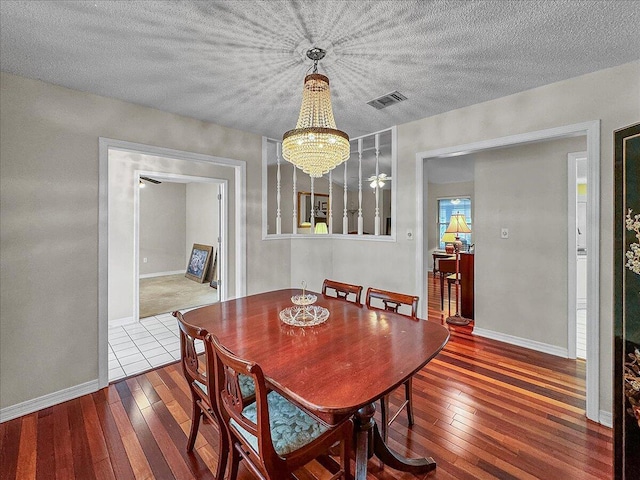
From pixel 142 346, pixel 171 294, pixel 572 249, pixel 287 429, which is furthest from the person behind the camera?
pixel 171 294

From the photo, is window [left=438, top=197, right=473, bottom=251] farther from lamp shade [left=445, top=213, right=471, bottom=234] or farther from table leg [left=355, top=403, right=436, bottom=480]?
table leg [left=355, top=403, right=436, bottom=480]

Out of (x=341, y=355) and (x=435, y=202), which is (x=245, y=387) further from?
(x=435, y=202)

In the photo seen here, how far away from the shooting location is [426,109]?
9.20ft

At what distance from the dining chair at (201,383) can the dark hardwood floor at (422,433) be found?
22cm

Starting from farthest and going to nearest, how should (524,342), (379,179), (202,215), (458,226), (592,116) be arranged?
(202,215) → (458,226) → (379,179) → (524,342) → (592,116)

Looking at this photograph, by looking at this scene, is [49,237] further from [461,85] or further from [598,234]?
[598,234]

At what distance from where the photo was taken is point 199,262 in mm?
6855

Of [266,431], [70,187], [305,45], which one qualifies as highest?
[305,45]

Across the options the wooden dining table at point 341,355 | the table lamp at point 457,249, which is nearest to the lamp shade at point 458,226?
the table lamp at point 457,249

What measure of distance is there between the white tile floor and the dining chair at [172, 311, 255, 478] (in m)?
1.42

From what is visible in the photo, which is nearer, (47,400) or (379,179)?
(47,400)

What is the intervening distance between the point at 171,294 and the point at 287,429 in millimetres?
5104

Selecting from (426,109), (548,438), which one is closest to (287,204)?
(426,109)

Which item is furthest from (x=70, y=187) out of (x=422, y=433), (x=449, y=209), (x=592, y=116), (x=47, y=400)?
(x=449, y=209)
